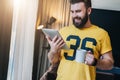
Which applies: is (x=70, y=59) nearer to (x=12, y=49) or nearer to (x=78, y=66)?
(x=78, y=66)

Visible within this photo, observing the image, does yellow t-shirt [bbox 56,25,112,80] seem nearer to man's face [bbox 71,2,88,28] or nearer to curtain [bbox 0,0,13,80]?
man's face [bbox 71,2,88,28]

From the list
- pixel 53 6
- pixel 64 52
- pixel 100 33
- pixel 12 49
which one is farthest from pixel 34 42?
pixel 100 33

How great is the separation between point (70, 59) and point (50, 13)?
817 millimetres

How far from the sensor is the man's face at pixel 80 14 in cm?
166

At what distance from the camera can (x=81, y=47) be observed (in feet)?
Answer: 5.37

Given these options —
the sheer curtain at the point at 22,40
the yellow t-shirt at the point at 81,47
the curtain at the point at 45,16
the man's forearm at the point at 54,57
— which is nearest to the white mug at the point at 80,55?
the yellow t-shirt at the point at 81,47

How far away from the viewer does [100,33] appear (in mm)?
1625

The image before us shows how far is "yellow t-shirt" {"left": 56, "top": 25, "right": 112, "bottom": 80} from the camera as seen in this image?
1.61 meters

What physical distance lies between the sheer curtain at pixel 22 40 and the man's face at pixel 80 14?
696mm

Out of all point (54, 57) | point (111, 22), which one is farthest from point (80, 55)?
point (111, 22)

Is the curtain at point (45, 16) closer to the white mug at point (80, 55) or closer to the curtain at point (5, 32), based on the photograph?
the curtain at point (5, 32)

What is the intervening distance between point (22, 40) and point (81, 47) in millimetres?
804

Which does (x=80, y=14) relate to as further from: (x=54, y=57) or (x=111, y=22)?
(x=111, y=22)

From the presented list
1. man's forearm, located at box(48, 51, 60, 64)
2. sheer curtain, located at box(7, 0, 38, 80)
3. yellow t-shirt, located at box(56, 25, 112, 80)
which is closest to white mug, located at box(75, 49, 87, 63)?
yellow t-shirt, located at box(56, 25, 112, 80)
